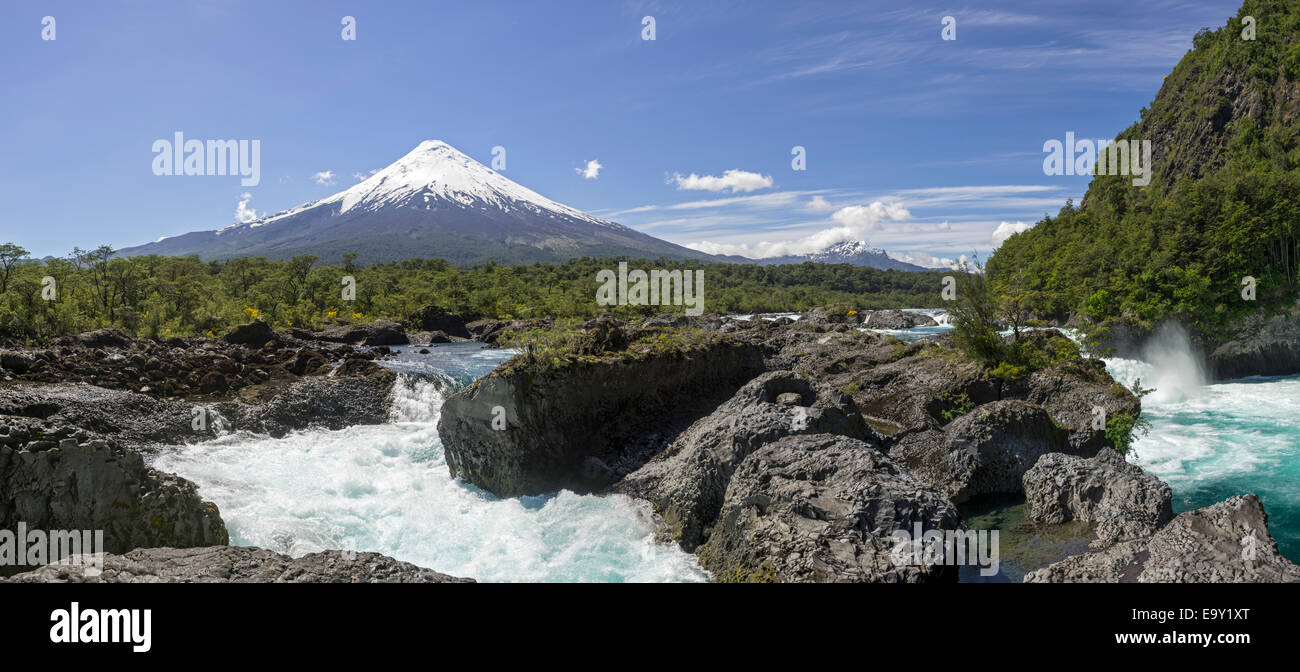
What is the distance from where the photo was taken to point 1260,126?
60.4 metres

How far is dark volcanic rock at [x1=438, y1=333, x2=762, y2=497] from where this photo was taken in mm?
13297

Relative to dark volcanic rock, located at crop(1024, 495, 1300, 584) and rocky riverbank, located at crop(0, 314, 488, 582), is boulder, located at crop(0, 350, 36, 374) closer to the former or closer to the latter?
rocky riverbank, located at crop(0, 314, 488, 582)

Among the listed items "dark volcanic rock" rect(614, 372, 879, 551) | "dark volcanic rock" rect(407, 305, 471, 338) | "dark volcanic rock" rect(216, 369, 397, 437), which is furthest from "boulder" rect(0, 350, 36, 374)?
"dark volcanic rock" rect(407, 305, 471, 338)

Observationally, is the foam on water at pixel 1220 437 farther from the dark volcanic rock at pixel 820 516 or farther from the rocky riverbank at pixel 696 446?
the dark volcanic rock at pixel 820 516

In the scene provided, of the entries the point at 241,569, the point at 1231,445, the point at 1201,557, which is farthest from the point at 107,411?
the point at 1231,445

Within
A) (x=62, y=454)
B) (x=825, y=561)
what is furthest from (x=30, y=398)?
(x=825, y=561)

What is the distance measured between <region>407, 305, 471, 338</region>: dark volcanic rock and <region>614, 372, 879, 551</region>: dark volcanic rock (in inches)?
1833

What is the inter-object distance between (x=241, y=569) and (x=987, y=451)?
552 inches

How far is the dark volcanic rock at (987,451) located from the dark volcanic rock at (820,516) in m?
5.60

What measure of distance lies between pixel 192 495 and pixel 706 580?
7.92 metres

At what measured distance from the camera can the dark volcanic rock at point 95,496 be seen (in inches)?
322

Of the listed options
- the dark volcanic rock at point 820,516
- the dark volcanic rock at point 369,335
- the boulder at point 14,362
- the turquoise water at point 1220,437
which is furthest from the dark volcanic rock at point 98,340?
the turquoise water at point 1220,437

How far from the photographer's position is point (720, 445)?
1126 centimetres
